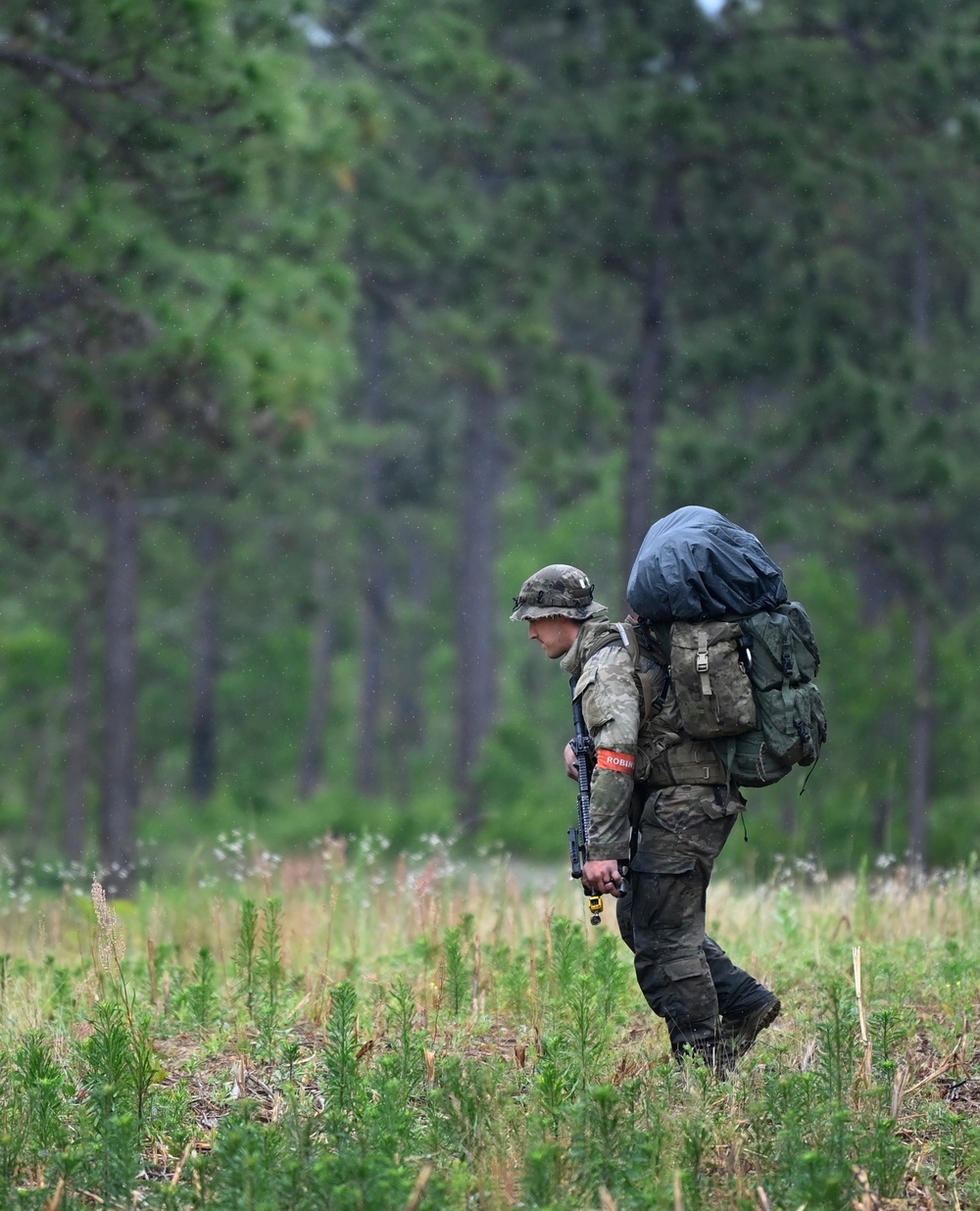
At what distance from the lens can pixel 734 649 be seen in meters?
4.99

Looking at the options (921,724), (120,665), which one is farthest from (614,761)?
(921,724)

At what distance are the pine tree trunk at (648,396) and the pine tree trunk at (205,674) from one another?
9767 mm

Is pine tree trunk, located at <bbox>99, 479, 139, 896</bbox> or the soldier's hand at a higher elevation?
pine tree trunk, located at <bbox>99, 479, 139, 896</bbox>

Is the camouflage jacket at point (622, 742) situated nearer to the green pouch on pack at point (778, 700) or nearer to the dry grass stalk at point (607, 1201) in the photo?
the green pouch on pack at point (778, 700)

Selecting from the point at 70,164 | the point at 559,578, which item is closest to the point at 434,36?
the point at 70,164

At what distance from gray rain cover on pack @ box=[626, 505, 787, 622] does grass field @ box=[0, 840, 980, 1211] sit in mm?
1283

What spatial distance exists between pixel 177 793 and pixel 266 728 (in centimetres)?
273

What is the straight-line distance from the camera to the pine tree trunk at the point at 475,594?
23.8 meters

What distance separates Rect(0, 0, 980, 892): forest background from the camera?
11.6 meters

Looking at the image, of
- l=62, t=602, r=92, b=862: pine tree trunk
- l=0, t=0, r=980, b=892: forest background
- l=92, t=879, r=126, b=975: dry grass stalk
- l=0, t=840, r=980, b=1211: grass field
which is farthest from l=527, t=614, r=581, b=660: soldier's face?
l=62, t=602, r=92, b=862: pine tree trunk

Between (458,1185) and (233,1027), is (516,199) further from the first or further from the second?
(458,1185)

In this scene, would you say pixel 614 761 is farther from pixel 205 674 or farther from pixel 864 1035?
pixel 205 674

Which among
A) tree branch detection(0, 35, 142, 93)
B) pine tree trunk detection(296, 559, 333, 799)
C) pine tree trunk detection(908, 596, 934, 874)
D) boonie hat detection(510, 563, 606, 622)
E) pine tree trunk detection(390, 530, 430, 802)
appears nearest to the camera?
boonie hat detection(510, 563, 606, 622)

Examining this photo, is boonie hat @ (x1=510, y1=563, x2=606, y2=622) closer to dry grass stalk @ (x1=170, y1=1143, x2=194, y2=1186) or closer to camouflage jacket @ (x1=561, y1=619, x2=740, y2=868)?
camouflage jacket @ (x1=561, y1=619, x2=740, y2=868)
